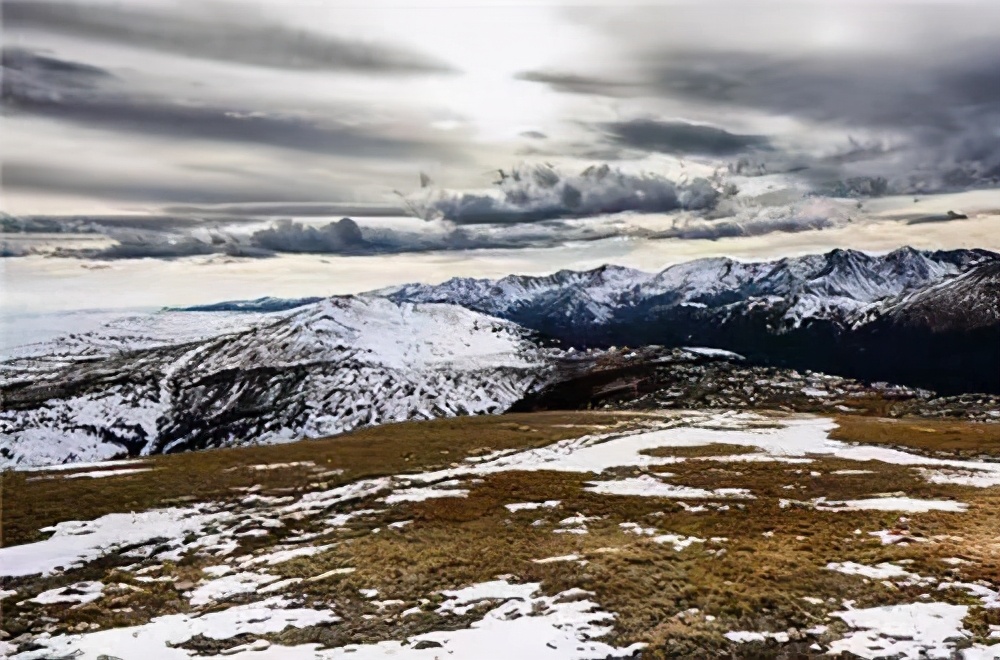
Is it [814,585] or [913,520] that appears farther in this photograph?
[913,520]

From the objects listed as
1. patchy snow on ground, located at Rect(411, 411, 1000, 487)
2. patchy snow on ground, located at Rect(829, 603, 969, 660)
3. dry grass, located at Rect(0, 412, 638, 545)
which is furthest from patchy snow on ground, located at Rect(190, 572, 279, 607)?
patchy snow on ground, located at Rect(829, 603, 969, 660)

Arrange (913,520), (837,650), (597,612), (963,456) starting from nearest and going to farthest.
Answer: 1. (837,650)
2. (597,612)
3. (913,520)
4. (963,456)

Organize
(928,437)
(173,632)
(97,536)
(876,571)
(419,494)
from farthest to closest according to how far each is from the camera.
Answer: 1. (928,437)
2. (419,494)
3. (97,536)
4. (876,571)
5. (173,632)

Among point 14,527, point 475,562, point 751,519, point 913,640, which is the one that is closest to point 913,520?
point 751,519

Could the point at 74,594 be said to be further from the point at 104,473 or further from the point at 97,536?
the point at 104,473

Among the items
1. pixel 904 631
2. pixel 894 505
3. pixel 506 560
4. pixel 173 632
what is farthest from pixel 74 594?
pixel 894 505

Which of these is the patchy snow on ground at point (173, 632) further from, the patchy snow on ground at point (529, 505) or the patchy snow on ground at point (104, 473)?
the patchy snow on ground at point (104, 473)

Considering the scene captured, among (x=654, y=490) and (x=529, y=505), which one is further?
(x=654, y=490)

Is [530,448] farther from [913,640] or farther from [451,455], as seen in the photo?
[913,640]

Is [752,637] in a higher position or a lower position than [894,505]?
higher
